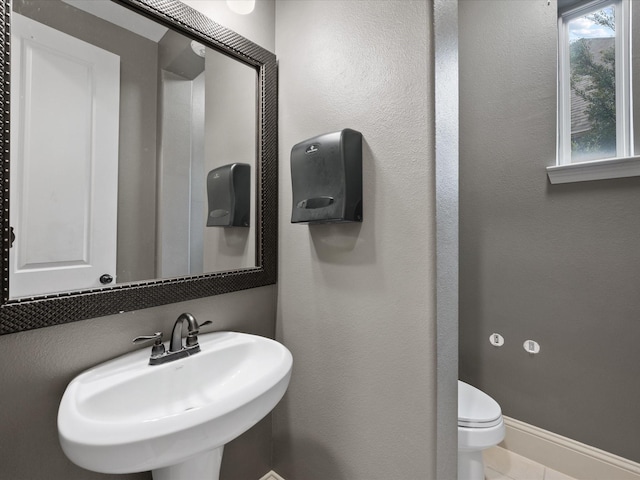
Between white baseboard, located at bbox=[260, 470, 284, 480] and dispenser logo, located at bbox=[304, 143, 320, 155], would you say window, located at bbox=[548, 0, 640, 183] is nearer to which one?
dispenser logo, located at bbox=[304, 143, 320, 155]

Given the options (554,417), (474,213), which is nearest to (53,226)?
(474,213)

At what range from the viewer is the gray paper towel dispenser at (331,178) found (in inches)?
41.2

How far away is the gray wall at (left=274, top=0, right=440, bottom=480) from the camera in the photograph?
0.97m

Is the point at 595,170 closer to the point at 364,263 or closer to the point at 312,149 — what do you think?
the point at 364,263

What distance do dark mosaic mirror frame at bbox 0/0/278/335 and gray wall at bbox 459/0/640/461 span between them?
1229 millimetres

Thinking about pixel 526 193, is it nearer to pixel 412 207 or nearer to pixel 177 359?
pixel 412 207

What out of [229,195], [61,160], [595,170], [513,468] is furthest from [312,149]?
[513,468]

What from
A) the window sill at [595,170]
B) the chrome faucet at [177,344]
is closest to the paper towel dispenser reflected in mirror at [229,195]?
the chrome faucet at [177,344]

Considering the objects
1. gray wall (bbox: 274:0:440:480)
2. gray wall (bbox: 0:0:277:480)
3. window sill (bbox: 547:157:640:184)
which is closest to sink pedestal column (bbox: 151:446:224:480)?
gray wall (bbox: 0:0:277:480)

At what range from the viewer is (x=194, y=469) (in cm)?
88

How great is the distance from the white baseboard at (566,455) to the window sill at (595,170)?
51.4 inches

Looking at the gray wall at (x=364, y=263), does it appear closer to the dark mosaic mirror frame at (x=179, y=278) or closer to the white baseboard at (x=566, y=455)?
the dark mosaic mirror frame at (x=179, y=278)

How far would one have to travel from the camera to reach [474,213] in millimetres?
1854

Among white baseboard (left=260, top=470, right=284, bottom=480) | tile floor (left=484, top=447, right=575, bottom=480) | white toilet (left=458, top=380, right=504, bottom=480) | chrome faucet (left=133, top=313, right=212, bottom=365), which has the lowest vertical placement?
tile floor (left=484, top=447, right=575, bottom=480)
